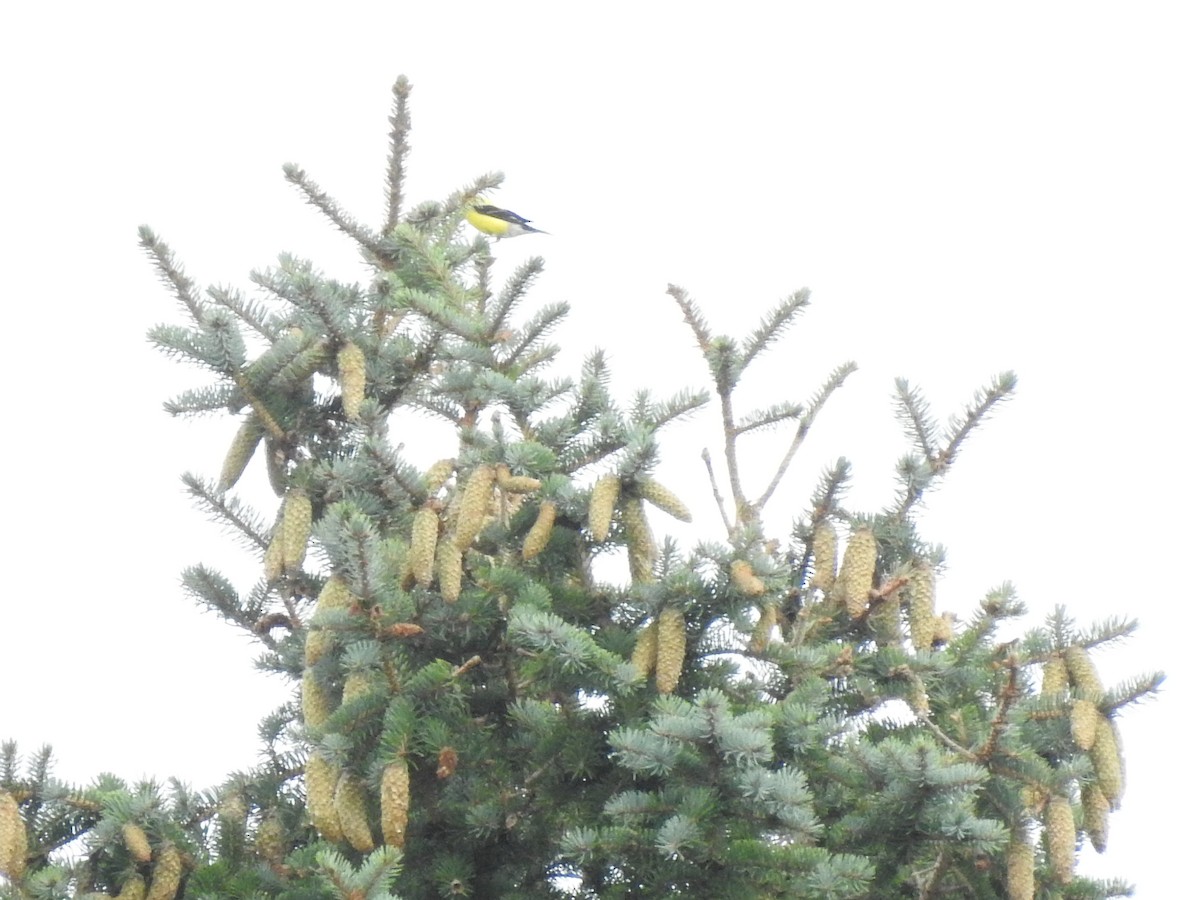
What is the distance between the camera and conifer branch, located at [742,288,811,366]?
186 inches

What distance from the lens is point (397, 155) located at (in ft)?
17.5

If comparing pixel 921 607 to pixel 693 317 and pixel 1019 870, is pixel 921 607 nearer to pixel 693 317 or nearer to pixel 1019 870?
pixel 1019 870

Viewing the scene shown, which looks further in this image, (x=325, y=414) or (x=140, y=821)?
(x=325, y=414)

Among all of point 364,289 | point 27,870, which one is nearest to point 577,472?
point 364,289

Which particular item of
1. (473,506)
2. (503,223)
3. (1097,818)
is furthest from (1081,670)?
(503,223)

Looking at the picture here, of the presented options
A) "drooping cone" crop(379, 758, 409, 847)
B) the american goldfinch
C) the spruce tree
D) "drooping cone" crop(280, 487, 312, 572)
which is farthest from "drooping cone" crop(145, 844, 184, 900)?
the american goldfinch

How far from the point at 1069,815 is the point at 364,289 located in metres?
2.69

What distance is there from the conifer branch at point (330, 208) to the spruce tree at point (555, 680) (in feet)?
1.72

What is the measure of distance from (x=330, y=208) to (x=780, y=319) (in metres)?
1.64

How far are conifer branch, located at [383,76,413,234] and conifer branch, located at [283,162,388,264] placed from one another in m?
0.08

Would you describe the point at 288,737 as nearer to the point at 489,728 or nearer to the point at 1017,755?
the point at 489,728

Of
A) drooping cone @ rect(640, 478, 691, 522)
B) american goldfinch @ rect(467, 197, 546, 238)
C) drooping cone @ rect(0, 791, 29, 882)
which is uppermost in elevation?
american goldfinch @ rect(467, 197, 546, 238)

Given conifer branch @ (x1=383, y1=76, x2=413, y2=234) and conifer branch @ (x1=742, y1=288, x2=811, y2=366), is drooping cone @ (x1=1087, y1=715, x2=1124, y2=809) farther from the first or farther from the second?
conifer branch @ (x1=383, y1=76, x2=413, y2=234)

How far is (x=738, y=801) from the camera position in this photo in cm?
338
